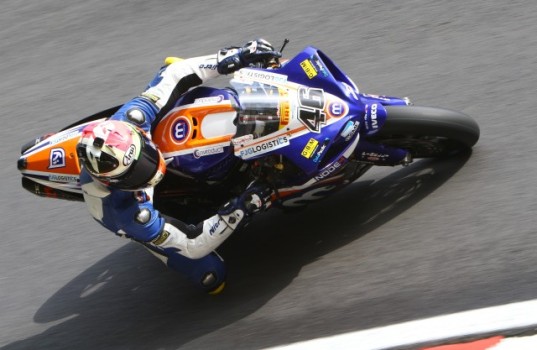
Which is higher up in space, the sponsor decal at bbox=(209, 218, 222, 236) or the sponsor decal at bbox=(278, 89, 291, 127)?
the sponsor decal at bbox=(278, 89, 291, 127)

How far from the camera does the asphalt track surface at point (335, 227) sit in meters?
4.71

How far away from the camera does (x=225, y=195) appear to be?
5074 mm

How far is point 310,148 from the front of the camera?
457cm

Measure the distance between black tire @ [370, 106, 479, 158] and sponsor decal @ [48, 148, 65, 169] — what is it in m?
1.77

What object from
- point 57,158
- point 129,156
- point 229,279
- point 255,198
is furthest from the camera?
point 229,279

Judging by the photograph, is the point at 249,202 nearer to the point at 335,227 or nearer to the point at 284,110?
the point at 284,110

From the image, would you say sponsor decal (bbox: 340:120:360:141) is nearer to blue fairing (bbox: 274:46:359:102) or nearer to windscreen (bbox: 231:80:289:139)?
blue fairing (bbox: 274:46:359:102)

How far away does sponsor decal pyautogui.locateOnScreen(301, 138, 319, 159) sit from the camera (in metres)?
4.57

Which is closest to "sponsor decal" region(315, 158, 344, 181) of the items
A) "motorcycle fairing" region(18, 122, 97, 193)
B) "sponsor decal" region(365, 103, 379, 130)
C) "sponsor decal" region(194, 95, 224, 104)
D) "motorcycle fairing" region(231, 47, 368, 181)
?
"motorcycle fairing" region(231, 47, 368, 181)

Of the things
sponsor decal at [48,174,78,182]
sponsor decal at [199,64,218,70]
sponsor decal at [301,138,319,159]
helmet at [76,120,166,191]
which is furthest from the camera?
sponsor decal at [199,64,218,70]

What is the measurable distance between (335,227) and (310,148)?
0.90m

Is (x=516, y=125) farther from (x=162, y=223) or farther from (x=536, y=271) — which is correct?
(x=162, y=223)

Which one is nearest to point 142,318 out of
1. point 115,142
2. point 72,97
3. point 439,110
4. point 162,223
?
point 162,223

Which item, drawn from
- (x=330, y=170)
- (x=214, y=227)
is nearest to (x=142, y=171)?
(x=214, y=227)
